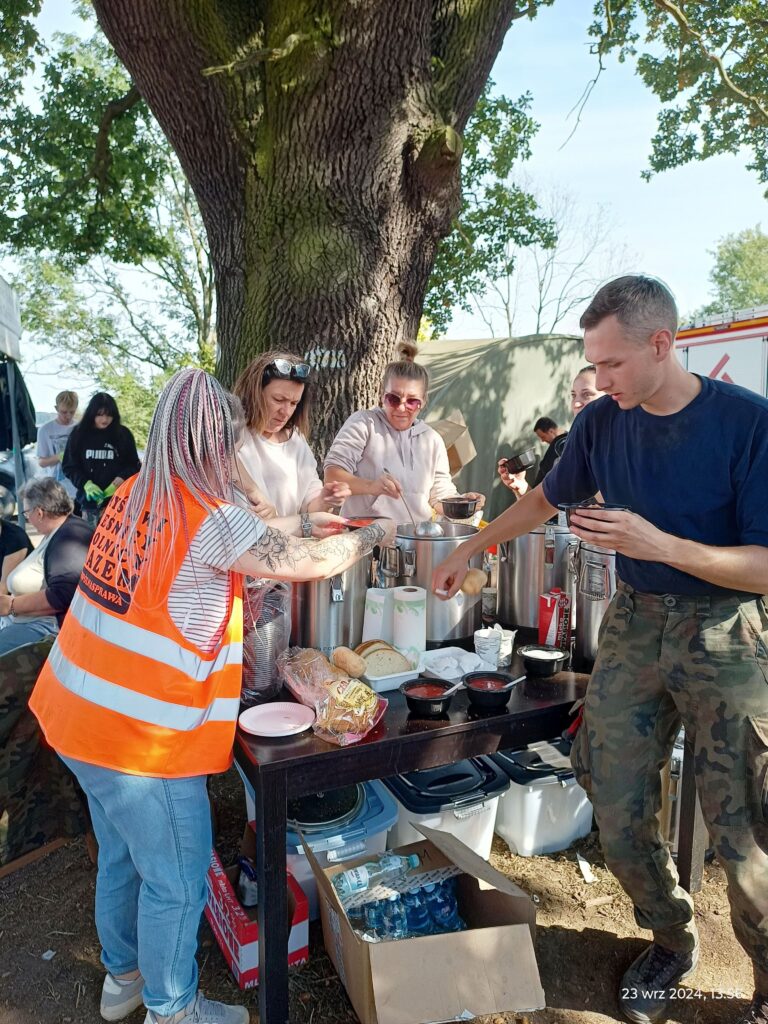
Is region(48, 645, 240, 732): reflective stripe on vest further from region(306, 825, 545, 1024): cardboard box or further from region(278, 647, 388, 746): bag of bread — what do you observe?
region(306, 825, 545, 1024): cardboard box

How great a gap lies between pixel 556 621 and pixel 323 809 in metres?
1.04

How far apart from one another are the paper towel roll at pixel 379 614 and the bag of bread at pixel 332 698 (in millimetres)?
238

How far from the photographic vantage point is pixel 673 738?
2248 millimetres

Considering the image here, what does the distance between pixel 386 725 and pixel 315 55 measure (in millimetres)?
4049

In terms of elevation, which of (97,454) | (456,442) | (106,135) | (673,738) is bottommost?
(673,738)

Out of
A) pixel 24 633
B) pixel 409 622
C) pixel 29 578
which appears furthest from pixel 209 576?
pixel 29 578

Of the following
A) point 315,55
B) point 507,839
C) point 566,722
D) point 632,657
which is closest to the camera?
point 632,657

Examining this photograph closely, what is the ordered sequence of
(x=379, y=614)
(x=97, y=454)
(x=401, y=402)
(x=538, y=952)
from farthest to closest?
(x=97, y=454) < (x=401, y=402) < (x=538, y=952) < (x=379, y=614)

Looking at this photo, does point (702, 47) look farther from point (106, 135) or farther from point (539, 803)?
point (539, 803)

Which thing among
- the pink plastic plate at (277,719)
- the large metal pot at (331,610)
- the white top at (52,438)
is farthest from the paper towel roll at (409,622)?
the white top at (52,438)

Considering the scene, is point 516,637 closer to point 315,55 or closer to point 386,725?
point 386,725

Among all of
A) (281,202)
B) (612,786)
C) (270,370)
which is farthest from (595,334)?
(281,202)

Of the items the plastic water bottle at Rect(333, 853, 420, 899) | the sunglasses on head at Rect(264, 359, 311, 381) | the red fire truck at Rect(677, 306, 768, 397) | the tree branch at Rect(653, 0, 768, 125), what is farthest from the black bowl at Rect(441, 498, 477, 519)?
the red fire truck at Rect(677, 306, 768, 397)

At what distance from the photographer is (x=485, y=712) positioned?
2.15m
